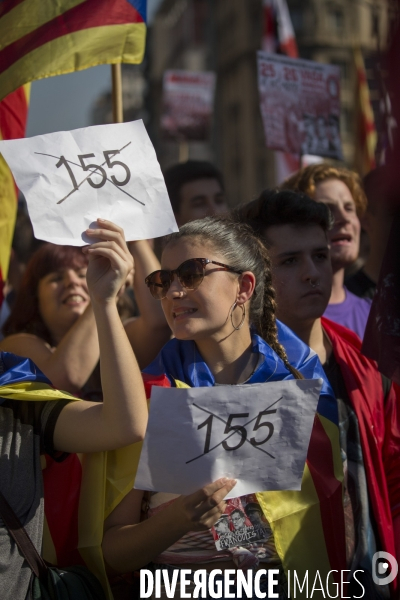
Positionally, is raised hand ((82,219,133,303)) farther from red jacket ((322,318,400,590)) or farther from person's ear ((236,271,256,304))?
red jacket ((322,318,400,590))

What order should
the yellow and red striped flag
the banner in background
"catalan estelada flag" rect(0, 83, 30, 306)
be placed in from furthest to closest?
the banner in background < the yellow and red striped flag < "catalan estelada flag" rect(0, 83, 30, 306)

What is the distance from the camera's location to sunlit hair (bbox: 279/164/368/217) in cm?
372

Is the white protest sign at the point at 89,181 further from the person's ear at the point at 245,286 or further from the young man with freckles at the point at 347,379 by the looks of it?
the young man with freckles at the point at 347,379

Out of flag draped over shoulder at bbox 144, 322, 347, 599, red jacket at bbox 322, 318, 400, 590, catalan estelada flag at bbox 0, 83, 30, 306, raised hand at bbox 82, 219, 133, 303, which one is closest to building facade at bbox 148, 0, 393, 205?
catalan estelada flag at bbox 0, 83, 30, 306

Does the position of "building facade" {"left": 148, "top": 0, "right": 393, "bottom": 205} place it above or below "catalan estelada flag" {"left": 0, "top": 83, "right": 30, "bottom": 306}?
above

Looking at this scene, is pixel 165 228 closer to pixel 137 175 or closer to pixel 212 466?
pixel 137 175

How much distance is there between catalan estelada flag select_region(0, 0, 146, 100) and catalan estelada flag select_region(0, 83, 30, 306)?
37cm

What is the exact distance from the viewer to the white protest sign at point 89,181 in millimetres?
2215

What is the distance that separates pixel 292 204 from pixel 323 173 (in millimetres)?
851

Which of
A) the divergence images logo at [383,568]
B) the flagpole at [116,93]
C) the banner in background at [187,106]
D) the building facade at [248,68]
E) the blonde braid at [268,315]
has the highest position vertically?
the building facade at [248,68]

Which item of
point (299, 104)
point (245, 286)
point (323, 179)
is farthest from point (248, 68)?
point (245, 286)

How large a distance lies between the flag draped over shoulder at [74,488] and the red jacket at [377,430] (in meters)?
0.82

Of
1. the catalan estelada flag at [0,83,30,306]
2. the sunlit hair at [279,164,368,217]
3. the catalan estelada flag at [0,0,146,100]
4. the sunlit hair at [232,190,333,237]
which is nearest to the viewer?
the sunlit hair at [232,190,333,237]

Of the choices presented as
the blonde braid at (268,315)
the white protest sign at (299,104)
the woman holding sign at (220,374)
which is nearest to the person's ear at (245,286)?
the woman holding sign at (220,374)
